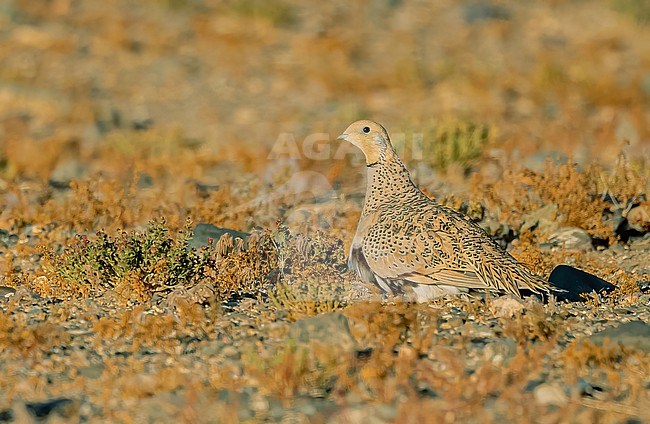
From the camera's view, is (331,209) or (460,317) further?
(331,209)

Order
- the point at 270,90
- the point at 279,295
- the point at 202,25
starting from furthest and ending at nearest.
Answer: the point at 202,25, the point at 270,90, the point at 279,295

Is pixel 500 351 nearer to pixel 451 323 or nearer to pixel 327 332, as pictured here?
pixel 451 323

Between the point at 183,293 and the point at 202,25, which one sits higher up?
the point at 202,25

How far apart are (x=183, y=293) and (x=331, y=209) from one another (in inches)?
99.1

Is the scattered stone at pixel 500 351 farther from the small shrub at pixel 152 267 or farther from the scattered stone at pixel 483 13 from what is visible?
the scattered stone at pixel 483 13

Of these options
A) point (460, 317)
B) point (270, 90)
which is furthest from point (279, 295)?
point (270, 90)

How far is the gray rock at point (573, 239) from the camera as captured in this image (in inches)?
313

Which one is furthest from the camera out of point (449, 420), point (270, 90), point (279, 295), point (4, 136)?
point (270, 90)

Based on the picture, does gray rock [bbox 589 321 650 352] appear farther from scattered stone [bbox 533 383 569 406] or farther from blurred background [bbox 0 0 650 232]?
blurred background [bbox 0 0 650 232]

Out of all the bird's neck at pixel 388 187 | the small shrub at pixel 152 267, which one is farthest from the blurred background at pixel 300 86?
the bird's neck at pixel 388 187

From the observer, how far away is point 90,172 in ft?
36.2

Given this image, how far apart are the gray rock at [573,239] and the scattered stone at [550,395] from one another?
309 cm

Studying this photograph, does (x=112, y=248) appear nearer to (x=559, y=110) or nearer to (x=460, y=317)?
(x=460, y=317)

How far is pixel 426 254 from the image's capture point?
614 centimetres
